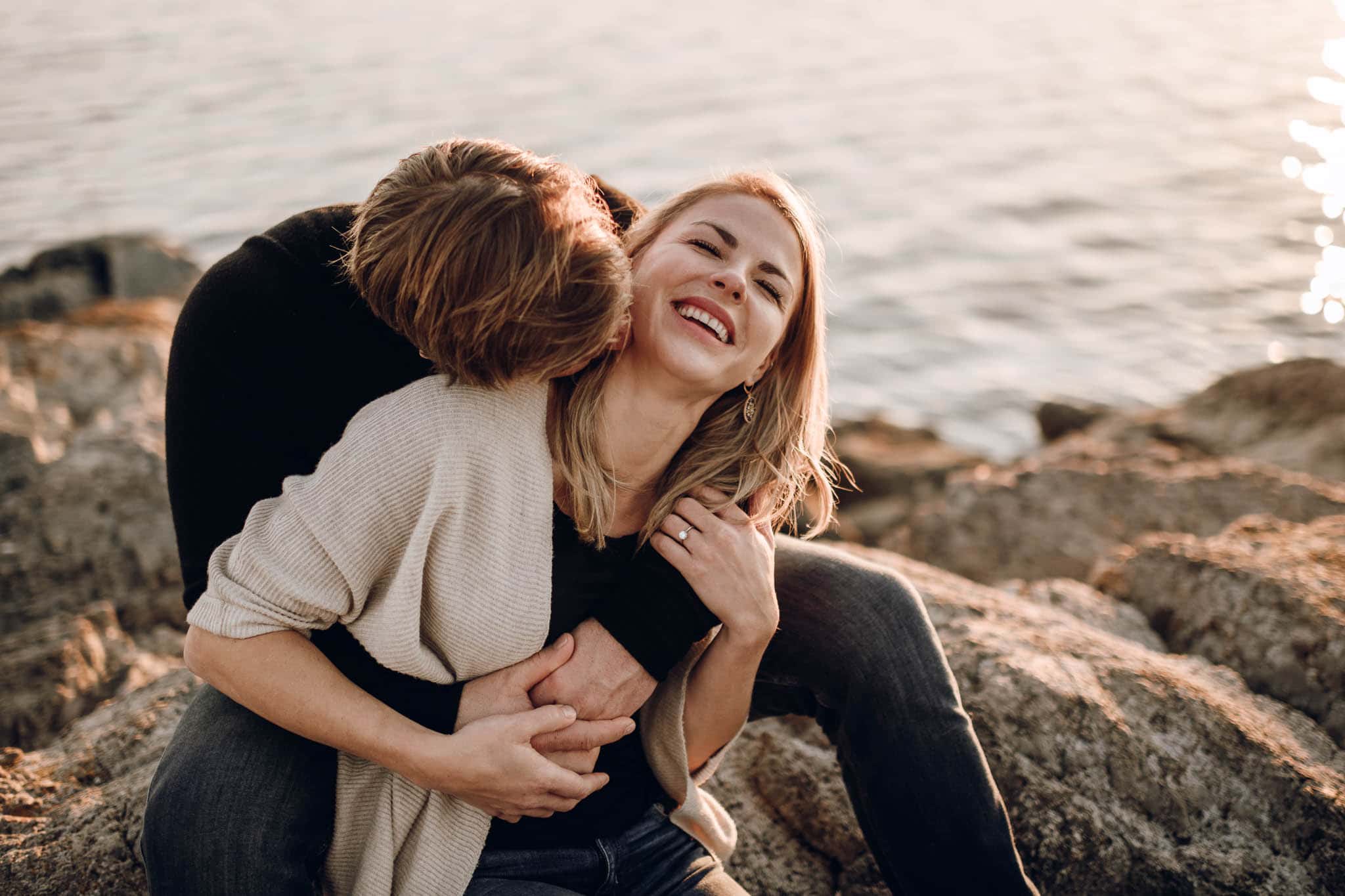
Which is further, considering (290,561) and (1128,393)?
(1128,393)

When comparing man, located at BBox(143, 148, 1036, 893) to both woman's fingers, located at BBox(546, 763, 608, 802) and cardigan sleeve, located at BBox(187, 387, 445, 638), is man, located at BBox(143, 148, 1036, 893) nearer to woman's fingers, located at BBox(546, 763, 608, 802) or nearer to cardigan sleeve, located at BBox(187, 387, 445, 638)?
woman's fingers, located at BBox(546, 763, 608, 802)

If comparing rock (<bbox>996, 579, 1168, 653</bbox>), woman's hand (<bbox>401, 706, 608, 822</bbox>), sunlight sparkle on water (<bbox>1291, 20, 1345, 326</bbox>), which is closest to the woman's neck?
woman's hand (<bbox>401, 706, 608, 822</bbox>)

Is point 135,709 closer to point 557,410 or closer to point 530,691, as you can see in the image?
point 530,691

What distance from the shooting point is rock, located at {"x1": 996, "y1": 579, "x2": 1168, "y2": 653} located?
3.44 metres

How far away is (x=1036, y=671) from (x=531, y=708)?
1463mm

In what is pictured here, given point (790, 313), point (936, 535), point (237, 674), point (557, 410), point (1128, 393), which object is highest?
point (790, 313)

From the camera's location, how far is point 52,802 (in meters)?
2.56

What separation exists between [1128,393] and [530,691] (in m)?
7.84

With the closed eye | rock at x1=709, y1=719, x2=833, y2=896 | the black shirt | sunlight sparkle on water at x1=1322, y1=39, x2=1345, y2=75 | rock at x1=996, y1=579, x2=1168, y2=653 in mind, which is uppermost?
sunlight sparkle on water at x1=1322, y1=39, x2=1345, y2=75

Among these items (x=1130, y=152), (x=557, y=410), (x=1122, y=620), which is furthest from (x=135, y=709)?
(x=1130, y=152)

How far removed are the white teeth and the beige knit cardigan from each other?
40 cm

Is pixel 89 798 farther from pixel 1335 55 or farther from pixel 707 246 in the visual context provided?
pixel 1335 55

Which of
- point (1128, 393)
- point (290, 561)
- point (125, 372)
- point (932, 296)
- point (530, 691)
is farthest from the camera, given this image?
point (932, 296)

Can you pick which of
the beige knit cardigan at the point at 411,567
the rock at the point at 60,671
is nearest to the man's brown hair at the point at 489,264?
the beige knit cardigan at the point at 411,567
